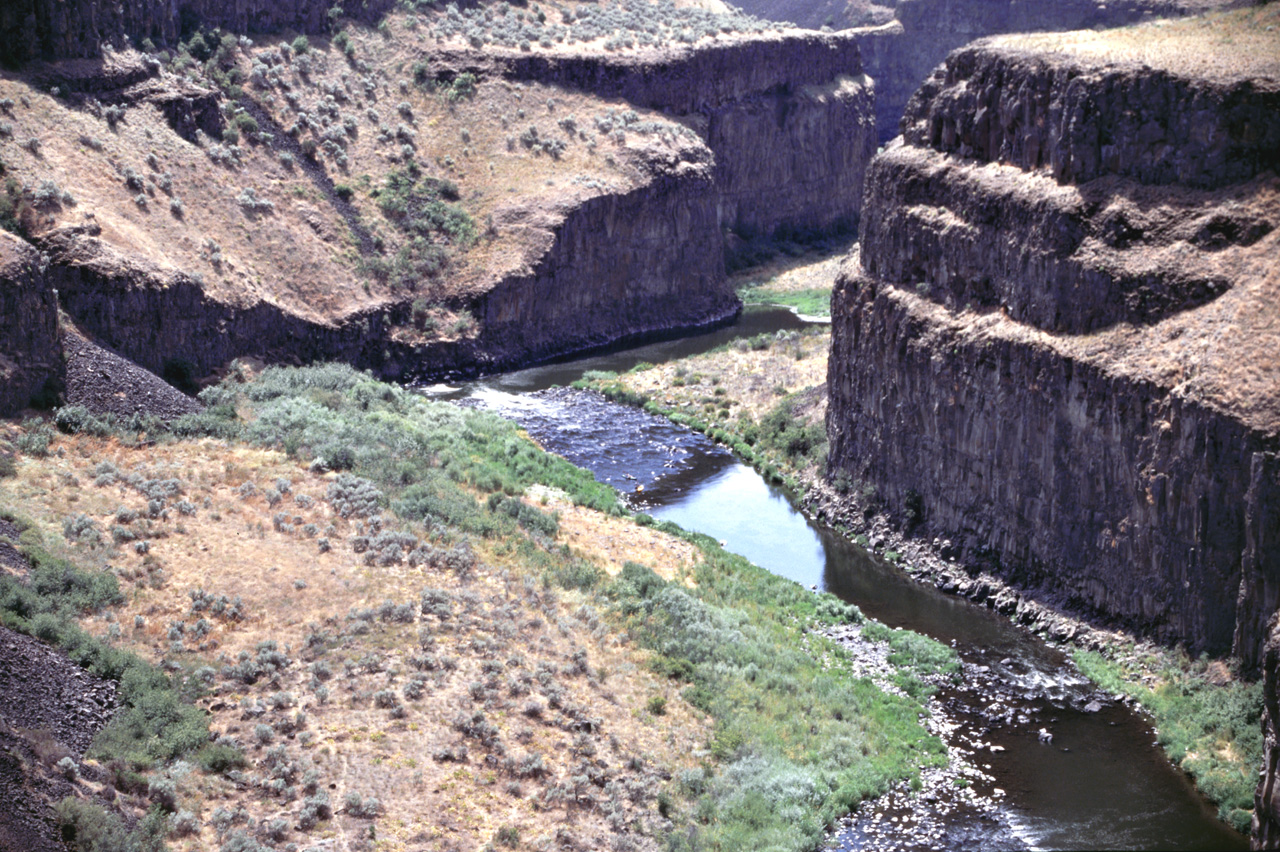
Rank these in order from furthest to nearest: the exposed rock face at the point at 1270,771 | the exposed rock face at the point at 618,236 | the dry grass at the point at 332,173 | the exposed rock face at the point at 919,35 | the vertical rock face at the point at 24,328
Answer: the exposed rock face at the point at 919,35 < the dry grass at the point at 332,173 < the exposed rock face at the point at 618,236 < the vertical rock face at the point at 24,328 < the exposed rock face at the point at 1270,771

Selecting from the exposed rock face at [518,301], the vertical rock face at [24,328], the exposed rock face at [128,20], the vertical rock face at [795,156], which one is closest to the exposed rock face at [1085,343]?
the exposed rock face at [518,301]

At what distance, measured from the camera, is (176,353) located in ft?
152

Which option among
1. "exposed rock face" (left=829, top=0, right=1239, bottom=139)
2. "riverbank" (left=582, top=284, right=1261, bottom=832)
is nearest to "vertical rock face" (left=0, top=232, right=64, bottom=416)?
"riverbank" (left=582, top=284, right=1261, bottom=832)

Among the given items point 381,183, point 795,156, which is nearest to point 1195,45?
point 381,183

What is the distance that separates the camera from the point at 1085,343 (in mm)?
33562

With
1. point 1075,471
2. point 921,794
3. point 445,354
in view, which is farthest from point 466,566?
point 445,354

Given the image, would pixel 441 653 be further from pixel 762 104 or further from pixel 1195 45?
pixel 762 104

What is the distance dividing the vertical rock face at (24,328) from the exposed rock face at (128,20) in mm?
16089

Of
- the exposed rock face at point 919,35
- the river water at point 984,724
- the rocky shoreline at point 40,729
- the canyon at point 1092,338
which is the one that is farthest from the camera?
the exposed rock face at point 919,35

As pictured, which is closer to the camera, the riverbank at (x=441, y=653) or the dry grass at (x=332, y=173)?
the riverbank at (x=441, y=653)

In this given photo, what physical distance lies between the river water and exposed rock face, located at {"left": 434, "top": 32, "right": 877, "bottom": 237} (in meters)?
33.7

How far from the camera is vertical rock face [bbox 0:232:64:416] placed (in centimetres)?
3569

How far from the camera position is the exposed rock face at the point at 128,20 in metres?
50.5

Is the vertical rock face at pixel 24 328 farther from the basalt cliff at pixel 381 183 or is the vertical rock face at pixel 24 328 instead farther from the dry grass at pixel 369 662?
the dry grass at pixel 369 662
